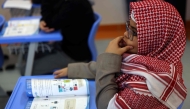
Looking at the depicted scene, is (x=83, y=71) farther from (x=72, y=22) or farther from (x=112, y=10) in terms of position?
(x=112, y=10)

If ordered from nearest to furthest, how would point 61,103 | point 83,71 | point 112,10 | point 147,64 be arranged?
point 147,64 → point 61,103 → point 83,71 → point 112,10

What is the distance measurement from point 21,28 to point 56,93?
0.96 meters

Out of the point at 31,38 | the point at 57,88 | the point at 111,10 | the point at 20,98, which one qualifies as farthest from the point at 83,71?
the point at 111,10

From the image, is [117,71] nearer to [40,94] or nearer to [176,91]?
[176,91]

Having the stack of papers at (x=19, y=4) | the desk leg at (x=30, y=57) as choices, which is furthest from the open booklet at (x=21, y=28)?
the stack of papers at (x=19, y=4)

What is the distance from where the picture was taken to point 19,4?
251 cm

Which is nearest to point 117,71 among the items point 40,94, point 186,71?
point 40,94

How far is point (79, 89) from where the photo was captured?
1.00 metres

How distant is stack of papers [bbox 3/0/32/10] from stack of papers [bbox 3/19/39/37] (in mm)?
549

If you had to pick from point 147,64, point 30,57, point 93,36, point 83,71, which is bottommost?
point 30,57

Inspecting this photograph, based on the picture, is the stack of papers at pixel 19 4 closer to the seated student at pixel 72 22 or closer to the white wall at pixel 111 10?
the seated student at pixel 72 22

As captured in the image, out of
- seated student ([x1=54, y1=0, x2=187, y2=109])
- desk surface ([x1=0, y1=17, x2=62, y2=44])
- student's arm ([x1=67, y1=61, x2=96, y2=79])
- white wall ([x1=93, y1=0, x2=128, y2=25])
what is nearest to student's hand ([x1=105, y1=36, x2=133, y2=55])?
seated student ([x1=54, y1=0, x2=187, y2=109])

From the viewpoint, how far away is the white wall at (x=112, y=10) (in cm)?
324

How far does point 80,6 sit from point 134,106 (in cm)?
117
